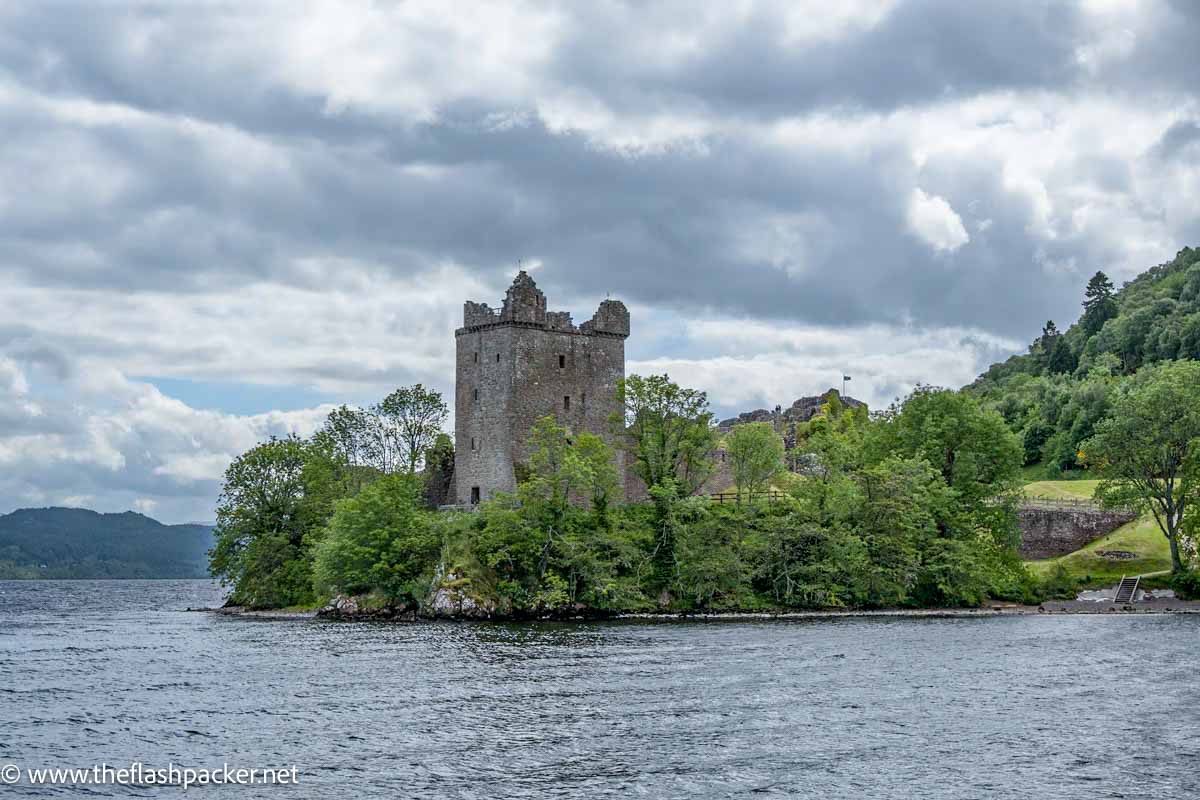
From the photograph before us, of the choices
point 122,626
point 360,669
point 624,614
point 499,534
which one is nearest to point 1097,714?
point 360,669

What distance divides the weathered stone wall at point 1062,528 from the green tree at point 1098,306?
99.5m

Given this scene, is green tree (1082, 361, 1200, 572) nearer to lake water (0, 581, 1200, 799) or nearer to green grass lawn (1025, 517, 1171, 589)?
green grass lawn (1025, 517, 1171, 589)

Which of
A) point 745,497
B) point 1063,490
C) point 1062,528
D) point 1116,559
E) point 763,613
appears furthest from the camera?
point 1063,490

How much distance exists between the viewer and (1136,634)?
5206 centimetres

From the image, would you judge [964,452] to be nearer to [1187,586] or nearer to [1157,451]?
[1157,451]

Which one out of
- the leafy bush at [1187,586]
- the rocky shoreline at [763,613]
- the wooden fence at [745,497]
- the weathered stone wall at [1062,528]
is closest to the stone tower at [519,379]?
the wooden fence at [745,497]

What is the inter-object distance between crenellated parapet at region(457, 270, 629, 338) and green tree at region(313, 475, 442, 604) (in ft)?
41.8

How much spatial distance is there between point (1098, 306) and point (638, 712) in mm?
165453

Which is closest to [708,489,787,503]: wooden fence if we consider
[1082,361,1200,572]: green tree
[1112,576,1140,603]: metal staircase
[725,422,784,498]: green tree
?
[725,422,784,498]: green tree

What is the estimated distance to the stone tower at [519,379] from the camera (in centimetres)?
7581

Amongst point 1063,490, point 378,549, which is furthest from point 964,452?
point 378,549

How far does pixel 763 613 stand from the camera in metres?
65.8

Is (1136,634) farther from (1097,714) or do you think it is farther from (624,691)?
(624,691)

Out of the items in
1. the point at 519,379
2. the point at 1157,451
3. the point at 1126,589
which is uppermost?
the point at 519,379
